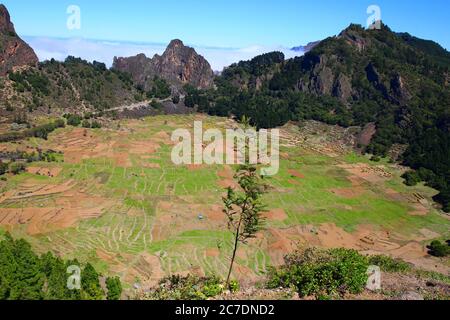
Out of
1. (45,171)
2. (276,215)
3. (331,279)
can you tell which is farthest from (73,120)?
(331,279)

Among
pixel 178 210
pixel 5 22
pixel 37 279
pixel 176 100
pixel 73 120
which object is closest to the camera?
pixel 37 279

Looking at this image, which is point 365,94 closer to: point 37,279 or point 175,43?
point 175,43

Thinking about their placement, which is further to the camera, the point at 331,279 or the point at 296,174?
the point at 296,174

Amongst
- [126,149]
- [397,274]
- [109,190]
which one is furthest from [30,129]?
[397,274]

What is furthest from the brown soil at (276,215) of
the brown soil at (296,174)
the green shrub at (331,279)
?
the green shrub at (331,279)
